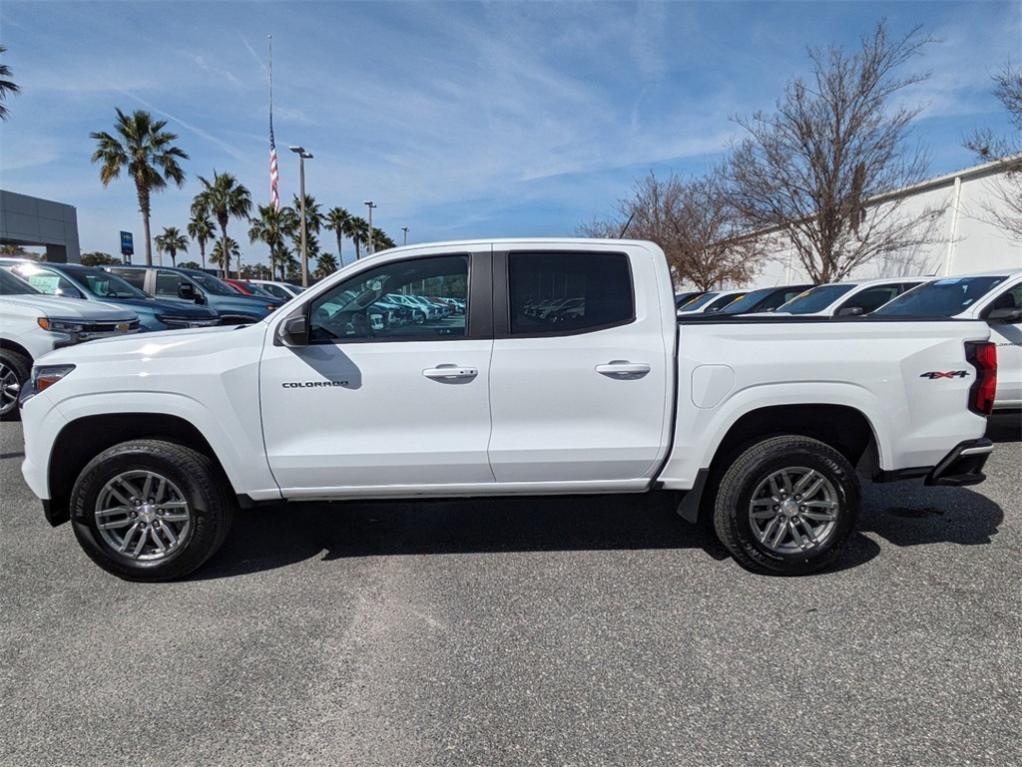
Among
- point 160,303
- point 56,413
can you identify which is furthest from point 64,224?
point 56,413

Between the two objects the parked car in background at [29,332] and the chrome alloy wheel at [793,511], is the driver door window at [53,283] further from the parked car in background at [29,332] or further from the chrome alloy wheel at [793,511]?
the chrome alloy wheel at [793,511]

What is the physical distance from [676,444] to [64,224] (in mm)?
42914

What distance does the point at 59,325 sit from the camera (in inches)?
288

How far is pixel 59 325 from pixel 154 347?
510 centimetres

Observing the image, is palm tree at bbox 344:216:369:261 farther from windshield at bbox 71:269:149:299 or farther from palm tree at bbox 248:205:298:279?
windshield at bbox 71:269:149:299

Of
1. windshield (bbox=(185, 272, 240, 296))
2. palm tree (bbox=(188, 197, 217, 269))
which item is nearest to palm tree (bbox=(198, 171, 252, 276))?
palm tree (bbox=(188, 197, 217, 269))

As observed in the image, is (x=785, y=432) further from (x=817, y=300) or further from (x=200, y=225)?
(x=200, y=225)

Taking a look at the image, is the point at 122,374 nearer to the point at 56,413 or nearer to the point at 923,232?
the point at 56,413

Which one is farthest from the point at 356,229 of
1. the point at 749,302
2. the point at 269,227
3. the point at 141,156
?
the point at 749,302

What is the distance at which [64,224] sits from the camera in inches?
1407

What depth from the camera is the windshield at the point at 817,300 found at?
10047 mm

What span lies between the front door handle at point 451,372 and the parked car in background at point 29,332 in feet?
18.7

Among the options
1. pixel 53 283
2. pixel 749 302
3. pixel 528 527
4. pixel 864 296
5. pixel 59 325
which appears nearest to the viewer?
pixel 528 527

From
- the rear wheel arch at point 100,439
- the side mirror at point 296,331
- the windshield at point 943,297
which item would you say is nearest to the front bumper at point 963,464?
the windshield at point 943,297
